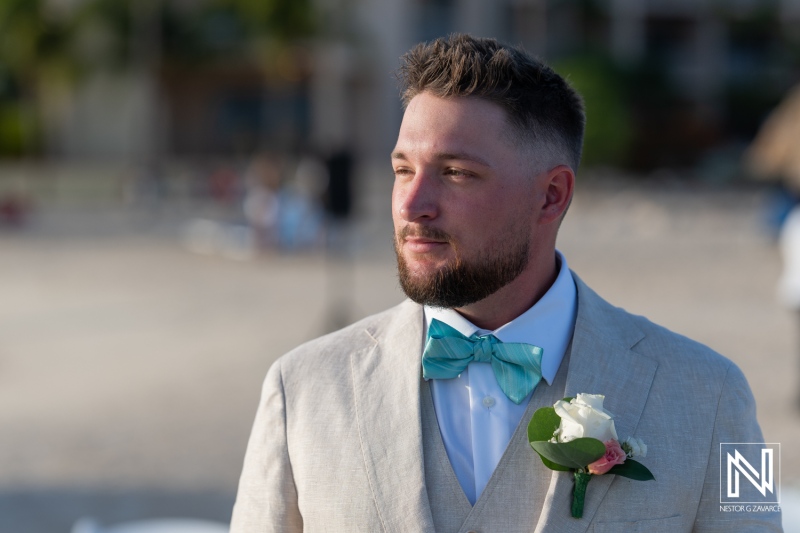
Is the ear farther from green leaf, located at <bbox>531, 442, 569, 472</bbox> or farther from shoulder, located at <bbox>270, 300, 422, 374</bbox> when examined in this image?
green leaf, located at <bbox>531, 442, 569, 472</bbox>

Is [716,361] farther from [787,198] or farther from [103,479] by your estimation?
[787,198]

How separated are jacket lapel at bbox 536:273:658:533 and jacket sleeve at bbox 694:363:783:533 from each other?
169 mm

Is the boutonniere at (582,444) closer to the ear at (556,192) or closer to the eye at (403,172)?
the ear at (556,192)

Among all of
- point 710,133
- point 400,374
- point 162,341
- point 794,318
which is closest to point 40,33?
point 710,133

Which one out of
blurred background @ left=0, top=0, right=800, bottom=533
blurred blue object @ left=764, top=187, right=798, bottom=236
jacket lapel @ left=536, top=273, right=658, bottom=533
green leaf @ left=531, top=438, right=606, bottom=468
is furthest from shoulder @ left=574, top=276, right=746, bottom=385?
blurred blue object @ left=764, top=187, right=798, bottom=236

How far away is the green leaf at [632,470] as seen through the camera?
7.32ft

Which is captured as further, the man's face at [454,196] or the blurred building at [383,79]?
the blurred building at [383,79]

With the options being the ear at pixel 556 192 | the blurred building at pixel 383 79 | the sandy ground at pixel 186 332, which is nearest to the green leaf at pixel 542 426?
the ear at pixel 556 192

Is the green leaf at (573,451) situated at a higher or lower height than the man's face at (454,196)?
lower

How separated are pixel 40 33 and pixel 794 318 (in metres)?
33.0

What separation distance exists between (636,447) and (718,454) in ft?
0.73

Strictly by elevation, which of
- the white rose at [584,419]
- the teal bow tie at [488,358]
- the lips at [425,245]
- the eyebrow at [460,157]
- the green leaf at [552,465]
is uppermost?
the eyebrow at [460,157]

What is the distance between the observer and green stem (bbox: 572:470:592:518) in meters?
2.26

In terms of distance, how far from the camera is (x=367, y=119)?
48.5 meters
